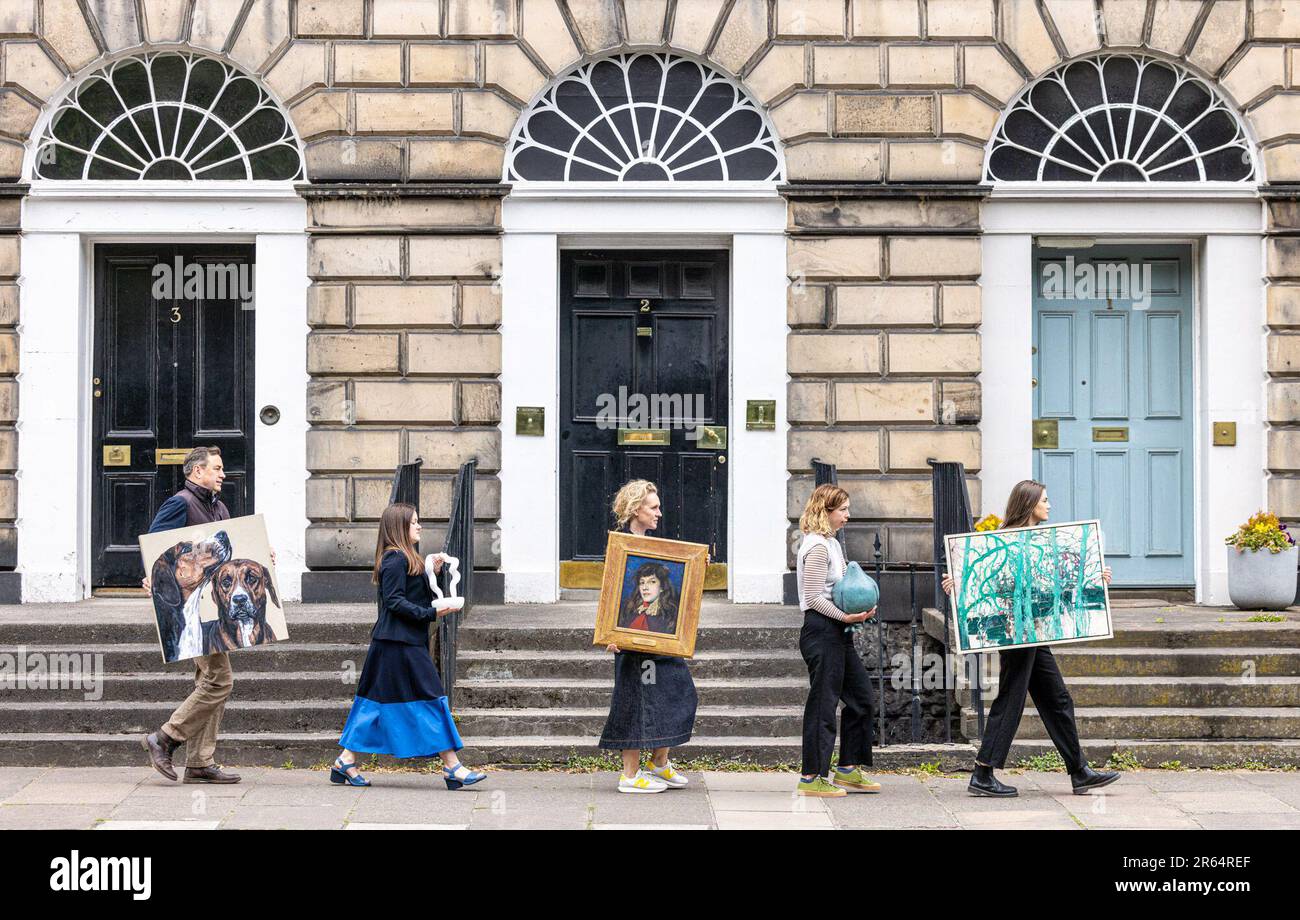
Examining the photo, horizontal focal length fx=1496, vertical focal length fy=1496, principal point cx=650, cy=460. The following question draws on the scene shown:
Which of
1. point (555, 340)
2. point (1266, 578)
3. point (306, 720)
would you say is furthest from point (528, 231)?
point (1266, 578)

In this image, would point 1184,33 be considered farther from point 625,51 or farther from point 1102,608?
point 1102,608

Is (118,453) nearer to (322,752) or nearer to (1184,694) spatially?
(322,752)

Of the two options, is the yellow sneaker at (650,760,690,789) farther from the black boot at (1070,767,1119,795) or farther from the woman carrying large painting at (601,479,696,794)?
the black boot at (1070,767,1119,795)

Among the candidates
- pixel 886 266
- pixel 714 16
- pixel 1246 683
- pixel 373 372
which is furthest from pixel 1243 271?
pixel 373 372

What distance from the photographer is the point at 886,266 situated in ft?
36.2

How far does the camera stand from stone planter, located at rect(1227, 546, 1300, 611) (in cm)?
1066

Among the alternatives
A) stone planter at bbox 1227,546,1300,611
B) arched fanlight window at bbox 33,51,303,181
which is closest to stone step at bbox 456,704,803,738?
stone planter at bbox 1227,546,1300,611

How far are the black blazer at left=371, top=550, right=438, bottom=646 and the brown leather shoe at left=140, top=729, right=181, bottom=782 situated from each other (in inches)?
51.7

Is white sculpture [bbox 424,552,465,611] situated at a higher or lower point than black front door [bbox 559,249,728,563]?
lower

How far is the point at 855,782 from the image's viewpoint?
809 centimetres

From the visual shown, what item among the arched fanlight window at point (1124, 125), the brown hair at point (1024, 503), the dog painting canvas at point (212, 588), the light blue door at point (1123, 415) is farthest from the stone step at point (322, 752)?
the arched fanlight window at point (1124, 125)

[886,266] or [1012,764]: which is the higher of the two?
[886,266]

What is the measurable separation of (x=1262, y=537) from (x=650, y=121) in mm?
5380

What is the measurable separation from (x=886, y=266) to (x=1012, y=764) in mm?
3956
